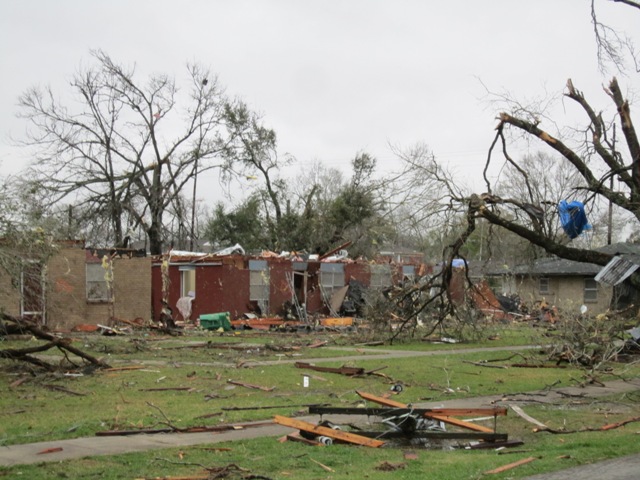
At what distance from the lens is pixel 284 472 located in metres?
8.48

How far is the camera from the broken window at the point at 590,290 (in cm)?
4512

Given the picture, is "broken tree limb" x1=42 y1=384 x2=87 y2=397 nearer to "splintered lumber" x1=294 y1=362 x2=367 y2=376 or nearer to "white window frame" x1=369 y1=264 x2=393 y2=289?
"splintered lumber" x1=294 y1=362 x2=367 y2=376

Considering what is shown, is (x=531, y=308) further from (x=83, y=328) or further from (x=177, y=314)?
(x=83, y=328)

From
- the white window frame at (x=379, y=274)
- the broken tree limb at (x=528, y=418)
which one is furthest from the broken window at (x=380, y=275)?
the broken tree limb at (x=528, y=418)

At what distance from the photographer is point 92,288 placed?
32531mm

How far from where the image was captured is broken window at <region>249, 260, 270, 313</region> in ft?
120

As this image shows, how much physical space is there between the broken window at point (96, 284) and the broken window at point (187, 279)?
13.0 ft

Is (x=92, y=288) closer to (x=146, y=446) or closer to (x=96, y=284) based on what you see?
(x=96, y=284)

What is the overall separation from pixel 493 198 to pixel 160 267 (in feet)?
70.9

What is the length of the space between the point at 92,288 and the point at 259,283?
7.72 m

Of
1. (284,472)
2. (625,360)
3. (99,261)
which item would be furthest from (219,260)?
(284,472)

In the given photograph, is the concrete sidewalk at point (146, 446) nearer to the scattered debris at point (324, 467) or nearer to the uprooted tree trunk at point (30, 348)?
the scattered debris at point (324, 467)

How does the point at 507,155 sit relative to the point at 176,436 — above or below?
above

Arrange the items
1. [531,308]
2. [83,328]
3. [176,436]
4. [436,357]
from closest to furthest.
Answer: [176,436] < [436,357] < [83,328] < [531,308]
